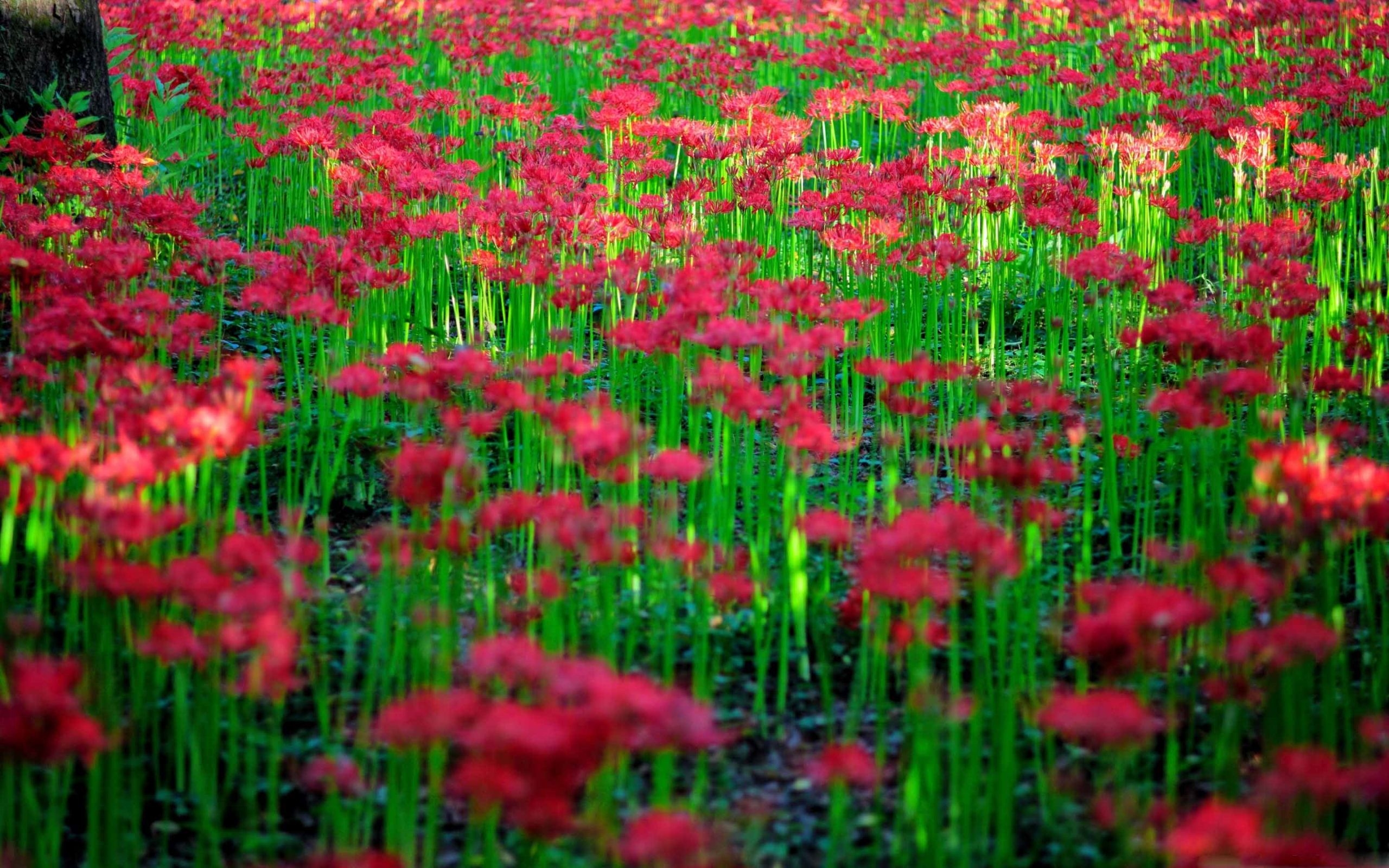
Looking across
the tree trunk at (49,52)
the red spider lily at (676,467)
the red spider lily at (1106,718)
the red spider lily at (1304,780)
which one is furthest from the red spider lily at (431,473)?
the tree trunk at (49,52)

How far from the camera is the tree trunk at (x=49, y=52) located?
19.4ft

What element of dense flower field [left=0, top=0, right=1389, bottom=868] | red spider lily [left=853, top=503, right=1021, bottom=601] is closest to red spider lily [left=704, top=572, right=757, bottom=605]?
dense flower field [left=0, top=0, right=1389, bottom=868]

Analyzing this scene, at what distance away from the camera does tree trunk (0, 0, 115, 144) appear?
19.4 feet

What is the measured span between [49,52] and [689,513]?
450 centimetres

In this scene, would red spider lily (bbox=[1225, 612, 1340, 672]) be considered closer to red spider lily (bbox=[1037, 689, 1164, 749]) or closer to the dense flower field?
the dense flower field

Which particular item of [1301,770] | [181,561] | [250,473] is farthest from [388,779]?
[250,473]

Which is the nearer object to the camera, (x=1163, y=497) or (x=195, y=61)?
(x=1163, y=497)

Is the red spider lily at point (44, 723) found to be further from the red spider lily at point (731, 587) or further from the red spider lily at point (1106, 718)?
the red spider lily at point (1106, 718)

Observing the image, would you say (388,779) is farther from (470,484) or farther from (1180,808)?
(1180,808)

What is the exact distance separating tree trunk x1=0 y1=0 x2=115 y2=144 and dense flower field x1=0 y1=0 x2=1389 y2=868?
161 millimetres

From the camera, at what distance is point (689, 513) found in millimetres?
3678

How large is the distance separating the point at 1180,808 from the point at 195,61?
373 inches

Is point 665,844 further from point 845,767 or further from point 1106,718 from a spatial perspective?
point 1106,718

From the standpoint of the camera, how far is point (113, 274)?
397 centimetres
